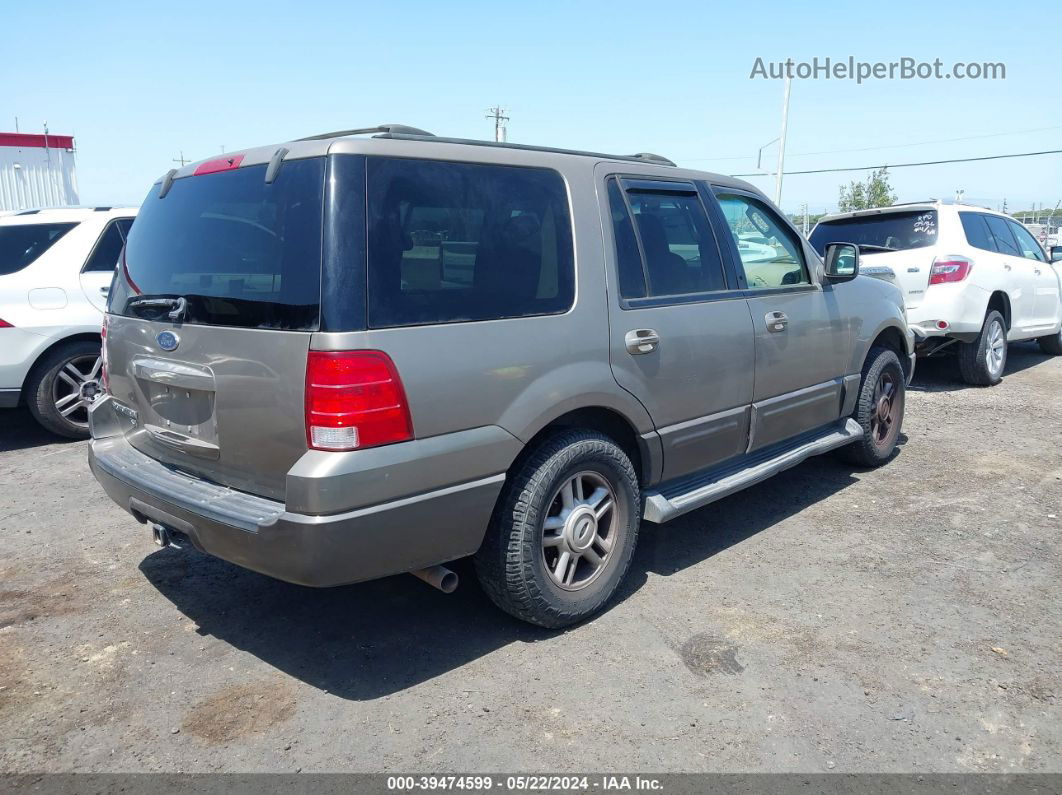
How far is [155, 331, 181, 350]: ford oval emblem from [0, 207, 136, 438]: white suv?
12.3 ft

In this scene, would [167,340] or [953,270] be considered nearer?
[167,340]

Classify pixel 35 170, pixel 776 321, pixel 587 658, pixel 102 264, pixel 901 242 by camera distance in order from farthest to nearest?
pixel 35 170, pixel 901 242, pixel 102 264, pixel 776 321, pixel 587 658

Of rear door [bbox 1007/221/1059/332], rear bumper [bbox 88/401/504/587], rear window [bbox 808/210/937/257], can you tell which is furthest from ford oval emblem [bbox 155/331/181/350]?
rear door [bbox 1007/221/1059/332]

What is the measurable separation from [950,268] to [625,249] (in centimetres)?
565

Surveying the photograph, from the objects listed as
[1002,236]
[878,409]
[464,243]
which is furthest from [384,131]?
[1002,236]

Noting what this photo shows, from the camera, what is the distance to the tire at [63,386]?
6332mm

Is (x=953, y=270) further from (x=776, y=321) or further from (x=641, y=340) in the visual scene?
(x=641, y=340)

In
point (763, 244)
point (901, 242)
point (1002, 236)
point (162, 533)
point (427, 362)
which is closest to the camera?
point (427, 362)

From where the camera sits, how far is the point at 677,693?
121 inches

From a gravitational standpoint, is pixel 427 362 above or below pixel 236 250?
below

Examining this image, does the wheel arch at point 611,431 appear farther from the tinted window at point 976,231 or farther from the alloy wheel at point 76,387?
the tinted window at point 976,231

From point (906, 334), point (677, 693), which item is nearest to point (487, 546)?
point (677, 693)

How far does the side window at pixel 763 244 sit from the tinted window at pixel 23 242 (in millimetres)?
5253

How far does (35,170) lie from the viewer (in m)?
15.9
